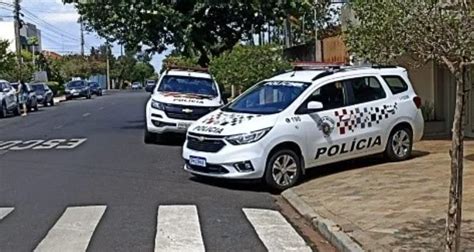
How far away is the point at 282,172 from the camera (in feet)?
40.7

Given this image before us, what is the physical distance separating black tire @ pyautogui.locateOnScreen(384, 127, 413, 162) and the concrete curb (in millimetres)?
3267

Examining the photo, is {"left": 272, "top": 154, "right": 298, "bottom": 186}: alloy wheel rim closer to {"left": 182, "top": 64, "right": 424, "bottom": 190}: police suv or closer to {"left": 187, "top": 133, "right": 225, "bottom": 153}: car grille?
{"left": 182, "top": 64, "right": 424, "bottom": 190}: police suv

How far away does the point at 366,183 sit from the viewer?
1202cm

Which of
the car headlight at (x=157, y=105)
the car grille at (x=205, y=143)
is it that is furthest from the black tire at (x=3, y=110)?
the car grille at (x=205, y=143)

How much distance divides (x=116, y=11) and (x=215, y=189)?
42.2ft

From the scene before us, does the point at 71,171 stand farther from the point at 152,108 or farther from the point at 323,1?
the point at 323,1

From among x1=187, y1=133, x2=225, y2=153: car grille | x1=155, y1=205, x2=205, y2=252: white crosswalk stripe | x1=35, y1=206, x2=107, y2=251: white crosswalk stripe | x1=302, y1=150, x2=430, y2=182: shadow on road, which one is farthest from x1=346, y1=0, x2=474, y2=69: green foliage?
x1=302, y1=150, x2=430, y2=182: shadow on road

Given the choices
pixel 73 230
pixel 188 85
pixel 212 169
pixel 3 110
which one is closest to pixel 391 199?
→ pixel 212 169

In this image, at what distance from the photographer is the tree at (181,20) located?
24.0m

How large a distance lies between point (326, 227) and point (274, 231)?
63 cm

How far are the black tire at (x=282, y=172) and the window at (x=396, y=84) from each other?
2.79 m

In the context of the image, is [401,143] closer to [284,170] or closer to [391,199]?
[284,170]

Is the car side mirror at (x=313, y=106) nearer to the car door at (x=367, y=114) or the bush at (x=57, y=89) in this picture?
the car door at (x=367, y=114)

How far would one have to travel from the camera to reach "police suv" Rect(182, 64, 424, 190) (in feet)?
40.2
